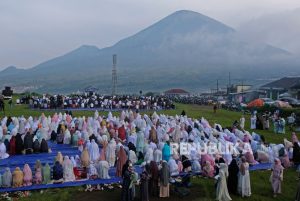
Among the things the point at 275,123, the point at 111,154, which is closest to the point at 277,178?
the point at 111,154

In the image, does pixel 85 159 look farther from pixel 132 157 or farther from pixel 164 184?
pixel 164 184

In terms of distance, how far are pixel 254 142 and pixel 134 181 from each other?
26.7 feet

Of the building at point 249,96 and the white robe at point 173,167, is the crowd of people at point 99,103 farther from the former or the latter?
the white robe at point 173,167

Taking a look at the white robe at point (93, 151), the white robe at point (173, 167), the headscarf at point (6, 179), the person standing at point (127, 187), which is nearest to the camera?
the person standing at point (127, 187)

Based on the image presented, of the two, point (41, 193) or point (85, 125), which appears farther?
point (85, 125)

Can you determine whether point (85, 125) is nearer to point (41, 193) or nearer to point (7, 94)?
point (41, 193)

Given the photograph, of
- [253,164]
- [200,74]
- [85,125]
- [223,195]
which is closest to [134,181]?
[223,195]

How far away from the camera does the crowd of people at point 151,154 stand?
13.1m

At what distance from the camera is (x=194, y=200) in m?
12.6

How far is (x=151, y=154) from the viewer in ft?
53.1

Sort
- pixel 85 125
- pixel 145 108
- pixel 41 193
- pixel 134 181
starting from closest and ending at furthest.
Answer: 1. pixel 134 181
2. pixel 41 193
3. pixel 85 125
4. pixel 145 108

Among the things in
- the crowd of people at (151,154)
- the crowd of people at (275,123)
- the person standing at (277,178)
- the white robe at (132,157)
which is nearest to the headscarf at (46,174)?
the crowd of people at (151,154)

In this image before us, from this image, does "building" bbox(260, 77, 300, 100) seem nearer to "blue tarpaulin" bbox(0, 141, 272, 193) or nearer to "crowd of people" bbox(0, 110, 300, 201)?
"crowd of people" bbox(0, 110, 300, 201)

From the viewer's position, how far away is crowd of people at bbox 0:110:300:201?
1311 cm
